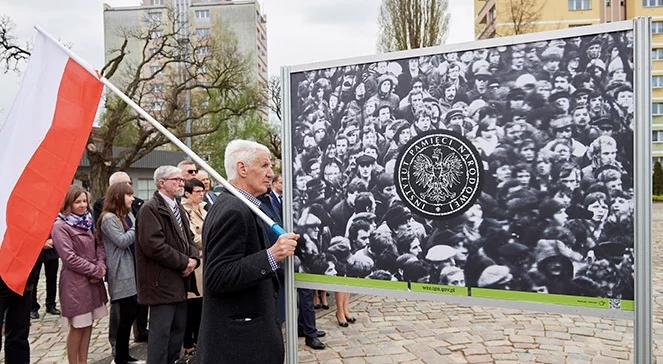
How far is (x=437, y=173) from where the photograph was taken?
2.78 m

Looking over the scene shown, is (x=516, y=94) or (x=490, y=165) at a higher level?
(x=516, y=94)

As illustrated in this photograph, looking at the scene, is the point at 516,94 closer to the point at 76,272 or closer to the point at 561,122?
the point at 561,122

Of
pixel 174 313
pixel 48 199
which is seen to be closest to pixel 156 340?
pixel 174 313

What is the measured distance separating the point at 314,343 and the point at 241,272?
3630 mm

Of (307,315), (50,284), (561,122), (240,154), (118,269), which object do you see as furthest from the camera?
(50,284)

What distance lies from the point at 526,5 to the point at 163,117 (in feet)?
69.3

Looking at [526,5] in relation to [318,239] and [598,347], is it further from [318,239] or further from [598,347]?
[318,239]

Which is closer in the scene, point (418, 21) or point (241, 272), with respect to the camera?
point (241, 272)

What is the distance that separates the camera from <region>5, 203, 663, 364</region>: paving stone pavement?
577 centimetres

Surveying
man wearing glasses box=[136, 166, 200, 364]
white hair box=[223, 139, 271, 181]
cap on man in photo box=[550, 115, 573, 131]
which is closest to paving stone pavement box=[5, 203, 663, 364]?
man wearing glasses box=[136, 166, 200, 364]

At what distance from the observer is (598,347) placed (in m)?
5.97

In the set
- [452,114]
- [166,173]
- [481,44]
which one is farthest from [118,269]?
[481,44]

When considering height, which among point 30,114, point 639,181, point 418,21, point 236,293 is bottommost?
point 236,293

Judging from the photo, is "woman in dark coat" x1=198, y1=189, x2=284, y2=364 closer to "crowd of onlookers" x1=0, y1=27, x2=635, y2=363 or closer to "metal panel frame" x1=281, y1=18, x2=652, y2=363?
"crowd of onlookers" x1=0, y1=27, x2=635, y2=363
